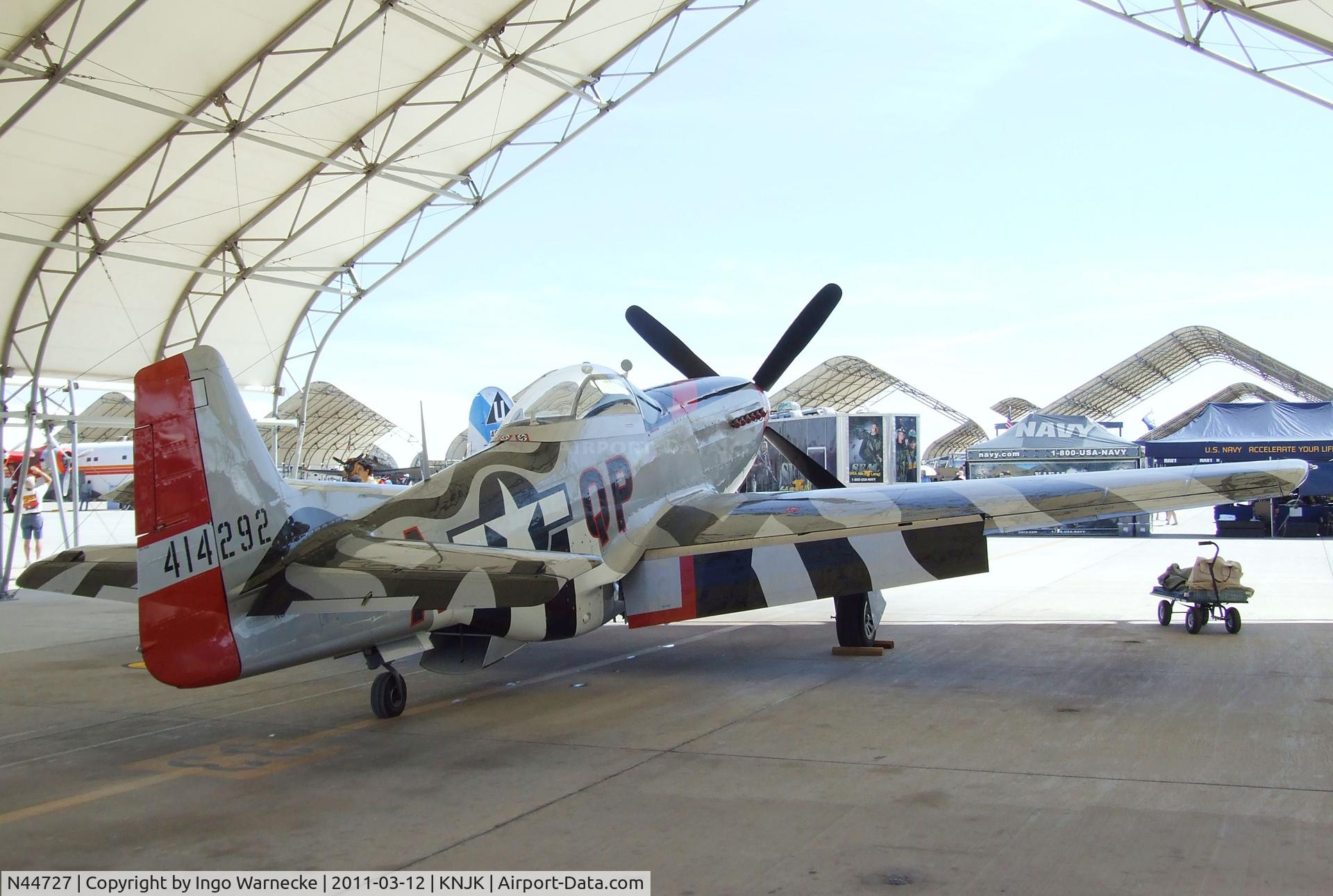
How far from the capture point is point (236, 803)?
15.9 feet

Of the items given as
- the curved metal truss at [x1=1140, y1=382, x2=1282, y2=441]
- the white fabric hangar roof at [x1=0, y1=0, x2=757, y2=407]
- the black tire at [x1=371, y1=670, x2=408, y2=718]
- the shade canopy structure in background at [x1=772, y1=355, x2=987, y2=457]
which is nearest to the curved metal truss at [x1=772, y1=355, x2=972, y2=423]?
the shade canopy structure in background at [x1=772, y1=355, x2=987, y2=457]

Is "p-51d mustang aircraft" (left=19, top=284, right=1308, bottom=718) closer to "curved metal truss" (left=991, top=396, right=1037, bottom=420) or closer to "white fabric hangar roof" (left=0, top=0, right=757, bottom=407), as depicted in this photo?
"white fabric hangar roof" (left=0, top=0, right=757, bottom=407)

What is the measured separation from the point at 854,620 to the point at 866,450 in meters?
19.3

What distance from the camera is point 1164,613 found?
33.3ft

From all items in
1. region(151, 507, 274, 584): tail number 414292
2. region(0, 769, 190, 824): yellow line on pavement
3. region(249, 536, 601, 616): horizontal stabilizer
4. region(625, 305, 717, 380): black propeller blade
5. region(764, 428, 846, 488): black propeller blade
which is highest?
region(625, 305, 717, 380): black propeller blade

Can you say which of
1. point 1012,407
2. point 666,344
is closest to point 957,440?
point 1012,407

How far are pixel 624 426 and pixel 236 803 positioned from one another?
4.50m

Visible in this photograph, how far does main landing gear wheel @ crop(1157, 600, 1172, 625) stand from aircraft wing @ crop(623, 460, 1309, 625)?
216 cm

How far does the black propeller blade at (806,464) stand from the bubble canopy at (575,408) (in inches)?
128

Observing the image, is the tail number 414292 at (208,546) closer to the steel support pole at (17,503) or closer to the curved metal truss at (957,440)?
the steel support pole at (17,503)

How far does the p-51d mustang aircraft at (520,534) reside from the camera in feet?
17.8

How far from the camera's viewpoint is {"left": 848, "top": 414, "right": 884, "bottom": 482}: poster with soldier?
2759 centimetres

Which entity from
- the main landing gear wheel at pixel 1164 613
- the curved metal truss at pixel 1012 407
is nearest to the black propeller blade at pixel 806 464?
the main landing gear wheel at pixel 1164 613

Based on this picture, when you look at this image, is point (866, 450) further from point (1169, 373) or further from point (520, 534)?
point (1169, 373)
